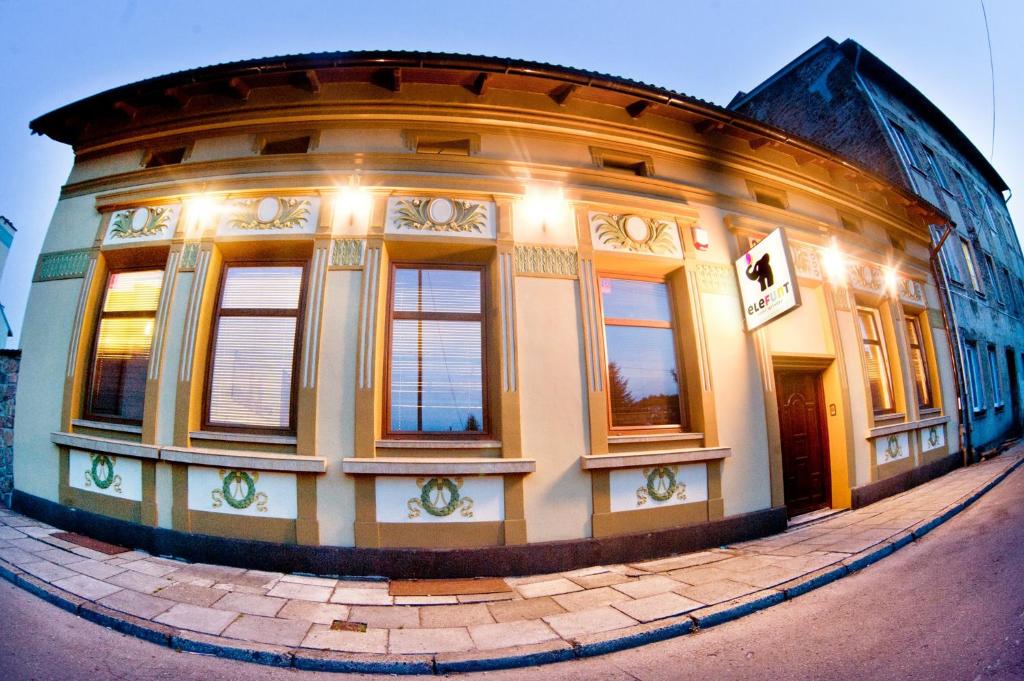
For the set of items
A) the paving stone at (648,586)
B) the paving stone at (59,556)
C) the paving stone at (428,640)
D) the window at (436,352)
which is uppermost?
the window at (436,352)

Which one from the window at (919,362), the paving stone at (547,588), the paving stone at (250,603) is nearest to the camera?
the paving stone at (250,603)

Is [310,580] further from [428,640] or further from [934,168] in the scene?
[934,168]

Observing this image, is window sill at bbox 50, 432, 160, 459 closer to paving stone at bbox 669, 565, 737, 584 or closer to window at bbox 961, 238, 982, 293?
paving stone at bbox 669, 565, 737, 584

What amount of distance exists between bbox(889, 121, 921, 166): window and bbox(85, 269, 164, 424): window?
1815 centimetres

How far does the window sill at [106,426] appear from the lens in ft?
16.2

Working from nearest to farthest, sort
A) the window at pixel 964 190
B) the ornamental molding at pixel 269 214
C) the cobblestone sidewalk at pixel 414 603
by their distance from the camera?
the cobblestone sidewalk at pixel 414 603 → the ornamental molding at pixel 269 214 → the window at pixel 964 190

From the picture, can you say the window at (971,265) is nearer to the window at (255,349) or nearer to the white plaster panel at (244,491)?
the window at (255,349)

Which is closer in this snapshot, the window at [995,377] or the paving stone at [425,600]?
the paving stone at [425,600]

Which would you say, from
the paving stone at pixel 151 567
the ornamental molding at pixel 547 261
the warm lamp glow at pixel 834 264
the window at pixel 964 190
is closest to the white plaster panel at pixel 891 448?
the warm lamp glow at pixel 834 264

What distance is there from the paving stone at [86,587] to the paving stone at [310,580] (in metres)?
1.42

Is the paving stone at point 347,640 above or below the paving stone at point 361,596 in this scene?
above

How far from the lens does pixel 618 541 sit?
4.53 m

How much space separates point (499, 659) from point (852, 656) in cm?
256

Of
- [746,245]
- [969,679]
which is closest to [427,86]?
[746,245]
